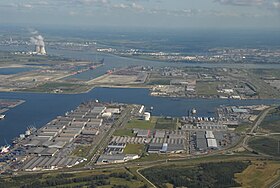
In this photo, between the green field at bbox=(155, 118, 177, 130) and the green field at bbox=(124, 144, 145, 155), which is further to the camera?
the green field at bbox=(155, 118, 177, 130)

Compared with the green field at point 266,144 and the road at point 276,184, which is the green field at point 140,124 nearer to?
the green field at point 266,144

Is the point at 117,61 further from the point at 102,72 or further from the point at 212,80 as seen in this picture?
the point at 212,80

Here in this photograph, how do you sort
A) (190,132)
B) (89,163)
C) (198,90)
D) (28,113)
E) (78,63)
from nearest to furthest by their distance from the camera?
(89,163)
(190,132)
(28,113)
(198,90)
(78,63)

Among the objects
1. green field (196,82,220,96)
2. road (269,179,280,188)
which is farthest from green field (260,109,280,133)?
road (269,179,280,188)

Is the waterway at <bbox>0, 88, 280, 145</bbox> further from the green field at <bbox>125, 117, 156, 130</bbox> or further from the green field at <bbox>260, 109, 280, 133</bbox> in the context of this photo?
the green field at <bbox>260, 109, 280, 133</bbox>

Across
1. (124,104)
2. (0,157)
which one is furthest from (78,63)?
(0,157)

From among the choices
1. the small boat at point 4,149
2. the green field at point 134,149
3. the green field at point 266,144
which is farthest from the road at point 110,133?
the green field at point 266,144
